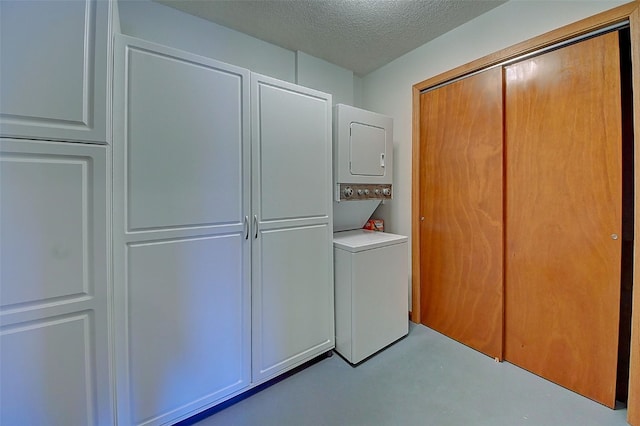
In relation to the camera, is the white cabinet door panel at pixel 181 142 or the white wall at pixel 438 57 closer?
the white cabinet door panel at pixel 181 142

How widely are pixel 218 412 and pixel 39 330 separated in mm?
1021

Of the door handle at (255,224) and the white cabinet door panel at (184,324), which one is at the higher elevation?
the door handle at (255,224)

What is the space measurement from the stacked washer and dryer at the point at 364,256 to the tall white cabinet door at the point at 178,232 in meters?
0.73

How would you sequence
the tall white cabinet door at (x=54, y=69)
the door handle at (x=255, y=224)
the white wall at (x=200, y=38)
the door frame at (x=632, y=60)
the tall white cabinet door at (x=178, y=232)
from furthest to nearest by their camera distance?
the white wall at (x=200, y=38) → the door handle at (x=255, y=224) → the door frame at (x=632, y=60) → the tall white cabinet door at (x=178, y=232) → the tall white cabinet door at (x=54, y=69)

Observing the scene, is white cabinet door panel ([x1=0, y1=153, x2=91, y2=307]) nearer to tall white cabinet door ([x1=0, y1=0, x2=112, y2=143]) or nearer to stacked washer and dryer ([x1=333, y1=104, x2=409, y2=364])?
tall white cabinet door ([x1=0, y1=0, x2=112, y2=143])

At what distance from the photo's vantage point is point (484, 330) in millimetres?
2037

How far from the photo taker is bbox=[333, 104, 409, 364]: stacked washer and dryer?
193cm

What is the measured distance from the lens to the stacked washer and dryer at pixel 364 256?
1930 millimetres

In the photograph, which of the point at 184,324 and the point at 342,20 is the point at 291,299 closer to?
the point at 184,324

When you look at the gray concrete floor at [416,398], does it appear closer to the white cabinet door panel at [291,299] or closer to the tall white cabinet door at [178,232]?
the white cabinet door panel at [291,299]

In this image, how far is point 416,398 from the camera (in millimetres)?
1610

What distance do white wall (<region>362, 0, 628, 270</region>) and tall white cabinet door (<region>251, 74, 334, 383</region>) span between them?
39.9 inches

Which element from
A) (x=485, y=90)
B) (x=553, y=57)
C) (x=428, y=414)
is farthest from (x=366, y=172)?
(x=428, y=414)

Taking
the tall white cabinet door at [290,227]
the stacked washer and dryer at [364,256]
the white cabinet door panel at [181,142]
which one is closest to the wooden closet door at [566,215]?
the stacked washer and dryer at [364,256]
